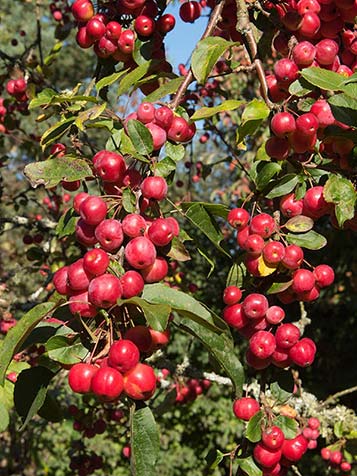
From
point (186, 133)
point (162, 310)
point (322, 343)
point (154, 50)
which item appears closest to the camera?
point (162, 310)

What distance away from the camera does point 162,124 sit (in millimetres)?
855

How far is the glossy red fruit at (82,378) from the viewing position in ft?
2.30

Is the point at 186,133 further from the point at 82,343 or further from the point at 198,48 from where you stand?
the point at 82,343

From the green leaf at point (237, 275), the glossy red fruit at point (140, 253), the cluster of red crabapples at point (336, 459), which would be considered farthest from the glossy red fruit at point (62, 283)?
the cluster of red crabapples at point (336, 459)

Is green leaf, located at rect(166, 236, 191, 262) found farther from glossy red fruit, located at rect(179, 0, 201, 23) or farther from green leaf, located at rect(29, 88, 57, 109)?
glossy red fruit, located at rect(179, 0, 201, 23)

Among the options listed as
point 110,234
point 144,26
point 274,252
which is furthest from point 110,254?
point 144,26

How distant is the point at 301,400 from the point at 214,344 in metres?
1.10

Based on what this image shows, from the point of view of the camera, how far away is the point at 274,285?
0.92 meters

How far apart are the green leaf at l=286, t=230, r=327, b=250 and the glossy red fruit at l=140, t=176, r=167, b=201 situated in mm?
238

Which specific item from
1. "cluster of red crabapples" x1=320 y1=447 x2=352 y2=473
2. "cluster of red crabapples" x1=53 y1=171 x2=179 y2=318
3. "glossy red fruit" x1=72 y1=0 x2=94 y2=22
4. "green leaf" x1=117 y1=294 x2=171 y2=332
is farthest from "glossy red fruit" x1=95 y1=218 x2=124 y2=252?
"cluster of red crabapples" x1=320 y1=447 x2=352 y2=473

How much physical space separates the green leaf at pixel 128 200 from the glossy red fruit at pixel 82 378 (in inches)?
8.3

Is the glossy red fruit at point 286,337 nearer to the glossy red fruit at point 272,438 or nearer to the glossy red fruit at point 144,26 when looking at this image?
the glossy red fruit at point 272,438

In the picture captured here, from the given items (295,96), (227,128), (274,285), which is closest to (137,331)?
(274,285)

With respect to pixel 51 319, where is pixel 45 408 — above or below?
below
